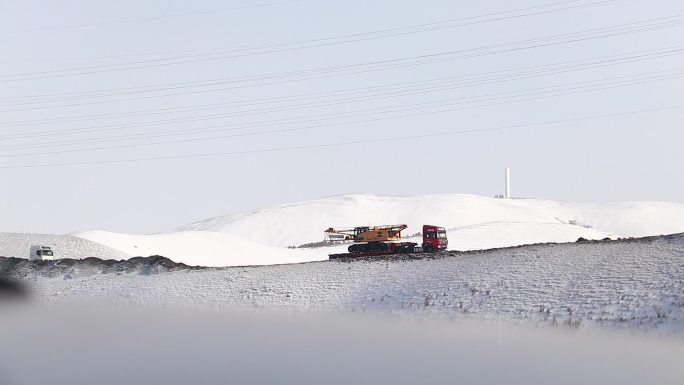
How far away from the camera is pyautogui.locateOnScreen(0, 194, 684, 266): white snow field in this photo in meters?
63.2

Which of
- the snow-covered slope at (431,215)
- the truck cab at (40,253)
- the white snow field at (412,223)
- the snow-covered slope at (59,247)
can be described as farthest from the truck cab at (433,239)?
the snow-covered slope at (431,215)

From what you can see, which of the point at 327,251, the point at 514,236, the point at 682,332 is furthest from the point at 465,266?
the point at 514,236

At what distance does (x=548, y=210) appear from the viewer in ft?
338

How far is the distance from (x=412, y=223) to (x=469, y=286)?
64.4 metres

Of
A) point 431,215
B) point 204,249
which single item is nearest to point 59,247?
point 204,249

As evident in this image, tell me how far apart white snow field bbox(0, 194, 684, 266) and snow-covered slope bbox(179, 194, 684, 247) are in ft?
0.38

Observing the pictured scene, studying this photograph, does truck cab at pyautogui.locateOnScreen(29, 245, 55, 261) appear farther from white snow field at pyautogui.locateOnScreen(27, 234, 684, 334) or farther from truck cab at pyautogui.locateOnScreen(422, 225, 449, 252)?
truck cab at pyautogui.locateOnScreen(422, 225, 449, 252)

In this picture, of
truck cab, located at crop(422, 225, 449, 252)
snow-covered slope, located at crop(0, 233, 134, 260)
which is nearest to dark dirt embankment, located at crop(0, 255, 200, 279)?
snow-covered slope, located at crop(0, 233, 134, 260)

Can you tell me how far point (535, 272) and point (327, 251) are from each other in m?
33.4

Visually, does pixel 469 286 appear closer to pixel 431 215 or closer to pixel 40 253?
pixel 40 253

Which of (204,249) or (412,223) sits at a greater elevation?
(412,223)

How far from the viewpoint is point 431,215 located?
95125 millimetres

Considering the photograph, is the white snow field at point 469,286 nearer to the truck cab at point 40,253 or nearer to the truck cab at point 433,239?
the truck cab at point 433,239

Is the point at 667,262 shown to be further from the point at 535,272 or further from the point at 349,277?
the point at 349,277
